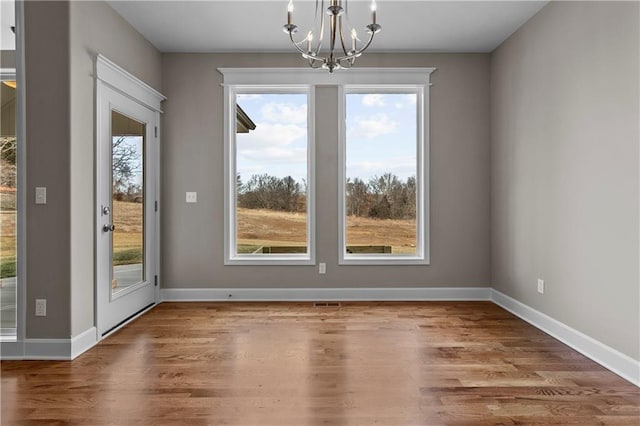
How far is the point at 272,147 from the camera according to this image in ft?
16.2

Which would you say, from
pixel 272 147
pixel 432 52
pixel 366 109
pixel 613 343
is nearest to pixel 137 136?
pixel 272 147

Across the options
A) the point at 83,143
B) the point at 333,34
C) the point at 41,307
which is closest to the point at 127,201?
the point at 83,143

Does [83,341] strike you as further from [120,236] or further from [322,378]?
[322,378]

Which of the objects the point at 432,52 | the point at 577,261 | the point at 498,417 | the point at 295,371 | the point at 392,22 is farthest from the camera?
the point at 432,52

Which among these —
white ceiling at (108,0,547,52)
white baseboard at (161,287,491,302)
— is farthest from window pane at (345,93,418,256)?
white ceiling at (108,0,547,52)

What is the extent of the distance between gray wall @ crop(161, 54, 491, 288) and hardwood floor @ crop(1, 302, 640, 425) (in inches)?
37.1

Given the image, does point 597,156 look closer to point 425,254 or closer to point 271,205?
point 425,254

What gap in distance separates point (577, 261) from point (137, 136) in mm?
4066

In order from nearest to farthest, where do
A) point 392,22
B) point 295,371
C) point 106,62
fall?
point 295,371 < point 106,62 < point 392,22

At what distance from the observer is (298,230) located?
495 centimetres

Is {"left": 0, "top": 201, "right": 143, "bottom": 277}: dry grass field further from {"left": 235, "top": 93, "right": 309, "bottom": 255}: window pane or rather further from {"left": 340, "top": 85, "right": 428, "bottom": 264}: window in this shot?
{"left": 340, "top": 85, "right": 428, "bottom": 264}: window

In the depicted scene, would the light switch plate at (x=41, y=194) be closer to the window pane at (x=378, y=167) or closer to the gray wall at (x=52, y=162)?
the gray wall at (x=52, y=162)

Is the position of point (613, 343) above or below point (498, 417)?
above

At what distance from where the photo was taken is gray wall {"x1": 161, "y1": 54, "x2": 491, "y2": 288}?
482 centimetres
